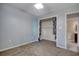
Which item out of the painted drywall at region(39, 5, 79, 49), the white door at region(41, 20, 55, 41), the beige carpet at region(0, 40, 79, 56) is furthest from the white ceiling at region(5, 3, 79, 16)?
the beige carpet at region(0, 40, 79, 56)

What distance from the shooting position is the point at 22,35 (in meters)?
3.51

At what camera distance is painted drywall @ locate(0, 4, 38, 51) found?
2613 millimetres

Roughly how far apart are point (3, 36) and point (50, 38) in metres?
2.62

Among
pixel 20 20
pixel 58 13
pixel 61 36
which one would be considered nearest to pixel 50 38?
pixel 61 36

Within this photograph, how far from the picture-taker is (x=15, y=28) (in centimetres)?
311

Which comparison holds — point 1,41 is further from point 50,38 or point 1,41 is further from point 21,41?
point 50,38

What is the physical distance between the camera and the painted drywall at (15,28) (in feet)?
8.57

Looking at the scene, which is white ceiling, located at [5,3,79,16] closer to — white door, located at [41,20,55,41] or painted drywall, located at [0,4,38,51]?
painted drywall, located at [0,4,38,51]

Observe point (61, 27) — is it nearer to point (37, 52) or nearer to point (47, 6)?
point (47, 6)

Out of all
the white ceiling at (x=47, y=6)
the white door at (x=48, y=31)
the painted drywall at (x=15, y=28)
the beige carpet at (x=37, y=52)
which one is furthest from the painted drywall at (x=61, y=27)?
the painted drywall at (x=15, y=28)

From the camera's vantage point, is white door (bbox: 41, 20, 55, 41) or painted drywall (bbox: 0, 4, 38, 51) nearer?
painted drywall (bbox: 0, 4, 38, 51)

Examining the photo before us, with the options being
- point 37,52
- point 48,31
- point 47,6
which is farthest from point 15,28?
point 48,31

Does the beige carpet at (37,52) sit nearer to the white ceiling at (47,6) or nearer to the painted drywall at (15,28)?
the painted drywall at (15,28)

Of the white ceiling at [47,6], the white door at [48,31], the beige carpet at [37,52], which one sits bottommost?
the beige carpet at [37,52]
